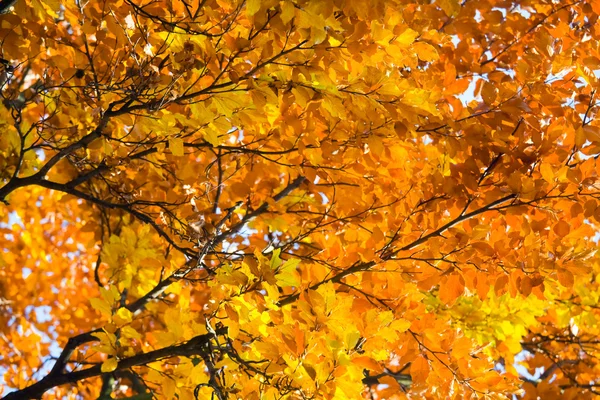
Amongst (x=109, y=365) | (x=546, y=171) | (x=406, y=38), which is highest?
(x=406, y=38)

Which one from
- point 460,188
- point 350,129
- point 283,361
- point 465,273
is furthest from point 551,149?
point 283,361

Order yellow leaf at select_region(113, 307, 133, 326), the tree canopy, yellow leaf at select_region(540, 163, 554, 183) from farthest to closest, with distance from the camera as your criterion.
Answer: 1. yellow leaf at select_region(113, 307, 133, 326)
2. yellow leaf at select_region(540, 163, 554, 183)
3. the tree canopy

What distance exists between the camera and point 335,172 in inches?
115

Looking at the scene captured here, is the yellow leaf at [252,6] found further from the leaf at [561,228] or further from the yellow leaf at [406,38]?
the leaf at [561,228]

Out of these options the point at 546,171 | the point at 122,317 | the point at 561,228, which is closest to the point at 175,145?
the point at 122,317

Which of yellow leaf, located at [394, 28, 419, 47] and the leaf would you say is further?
the leaf

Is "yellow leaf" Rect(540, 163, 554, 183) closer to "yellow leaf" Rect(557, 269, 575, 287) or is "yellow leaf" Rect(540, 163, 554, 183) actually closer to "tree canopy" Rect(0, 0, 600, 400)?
"tree canopy" Rect(0, 0, 600, 400)

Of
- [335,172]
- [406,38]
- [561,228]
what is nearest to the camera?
[406,38]

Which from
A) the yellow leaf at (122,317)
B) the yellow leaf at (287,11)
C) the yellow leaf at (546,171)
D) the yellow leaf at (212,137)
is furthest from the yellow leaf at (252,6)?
the yellow leaf at (122,317)

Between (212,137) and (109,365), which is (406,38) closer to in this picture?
(212,137)

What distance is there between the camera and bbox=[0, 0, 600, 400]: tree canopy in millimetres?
2162

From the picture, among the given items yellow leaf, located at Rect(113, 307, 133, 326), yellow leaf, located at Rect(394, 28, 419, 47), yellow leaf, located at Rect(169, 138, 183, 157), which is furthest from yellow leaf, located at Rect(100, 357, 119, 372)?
yellow leaf, located at Rect(394, 28, 419, 47)

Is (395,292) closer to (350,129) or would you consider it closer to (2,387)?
(350,129)

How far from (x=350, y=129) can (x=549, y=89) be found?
91cm
